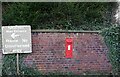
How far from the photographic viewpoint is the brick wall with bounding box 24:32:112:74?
31.9 feet

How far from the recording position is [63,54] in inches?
385

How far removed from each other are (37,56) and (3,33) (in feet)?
4.09

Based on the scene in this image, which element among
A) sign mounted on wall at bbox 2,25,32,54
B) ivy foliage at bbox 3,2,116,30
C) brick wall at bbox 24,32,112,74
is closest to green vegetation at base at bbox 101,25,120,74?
brick wall at bbox 24,32,112,74

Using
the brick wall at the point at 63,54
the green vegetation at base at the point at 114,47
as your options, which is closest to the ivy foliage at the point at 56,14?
the green vegetation at base at the point at 114,47

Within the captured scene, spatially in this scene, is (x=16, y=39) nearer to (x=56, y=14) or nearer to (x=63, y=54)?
(x=63, y=54)

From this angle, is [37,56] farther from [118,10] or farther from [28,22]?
[118,10]

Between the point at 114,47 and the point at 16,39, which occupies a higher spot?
the point at 16,39

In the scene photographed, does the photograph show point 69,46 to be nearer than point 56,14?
Yes

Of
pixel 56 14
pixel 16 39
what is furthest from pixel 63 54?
pixel 56 14

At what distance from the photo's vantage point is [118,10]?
1171 cm

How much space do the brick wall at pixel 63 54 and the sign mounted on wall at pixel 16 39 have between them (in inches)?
8.8

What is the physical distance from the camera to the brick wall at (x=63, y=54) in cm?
971

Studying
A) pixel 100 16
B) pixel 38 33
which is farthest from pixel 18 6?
pixel 100 16

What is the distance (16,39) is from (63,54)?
1518mm
